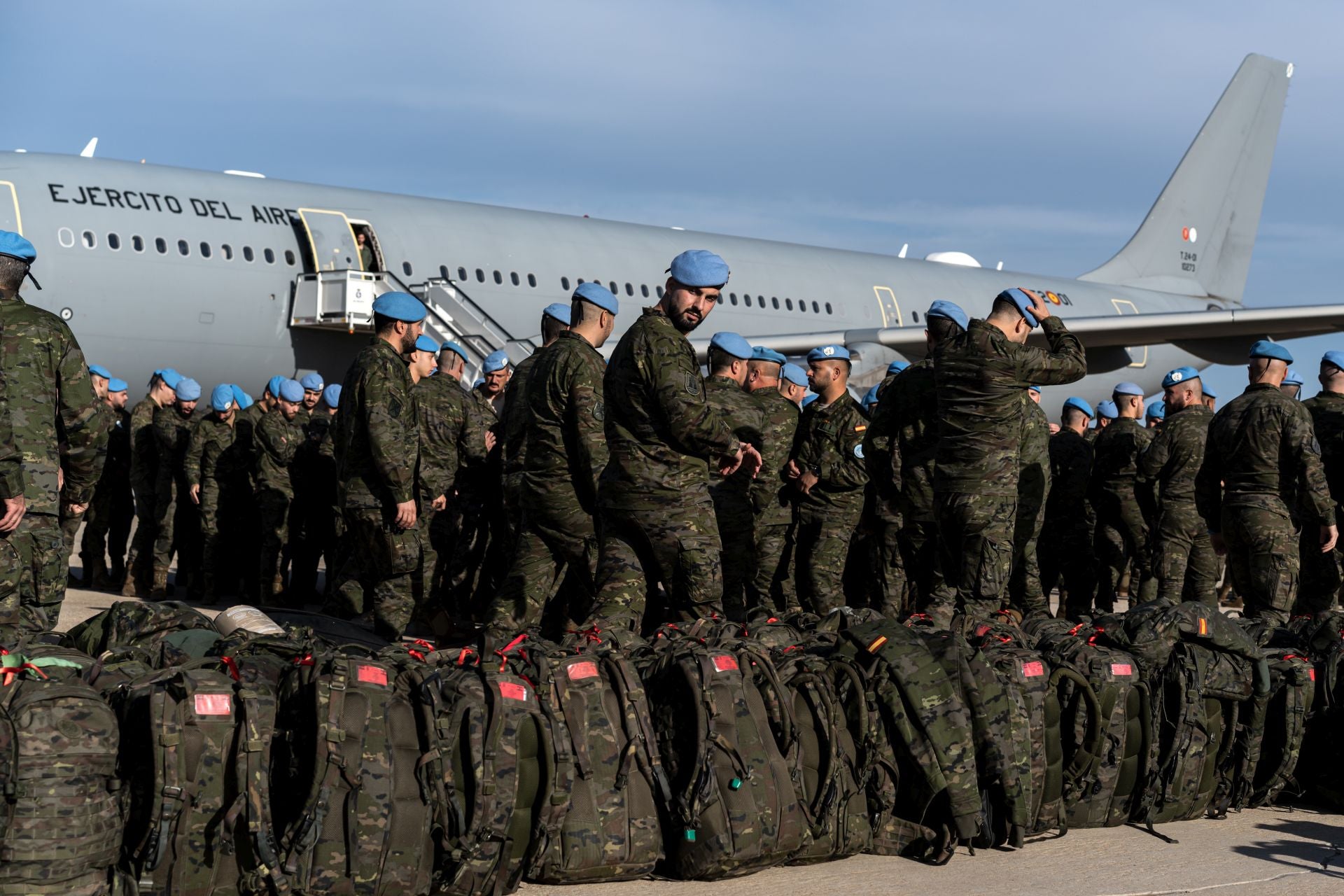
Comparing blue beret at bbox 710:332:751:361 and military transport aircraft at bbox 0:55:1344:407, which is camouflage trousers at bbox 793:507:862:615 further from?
military transport aircraft at bbox 0:55:1344:407

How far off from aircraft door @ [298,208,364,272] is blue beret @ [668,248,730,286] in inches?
389

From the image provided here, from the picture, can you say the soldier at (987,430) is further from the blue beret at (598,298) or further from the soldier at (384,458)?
the soldier at (384,458)

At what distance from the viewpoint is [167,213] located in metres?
13.6

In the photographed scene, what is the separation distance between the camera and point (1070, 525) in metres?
10.4

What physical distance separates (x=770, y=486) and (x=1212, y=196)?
2323 centimetres

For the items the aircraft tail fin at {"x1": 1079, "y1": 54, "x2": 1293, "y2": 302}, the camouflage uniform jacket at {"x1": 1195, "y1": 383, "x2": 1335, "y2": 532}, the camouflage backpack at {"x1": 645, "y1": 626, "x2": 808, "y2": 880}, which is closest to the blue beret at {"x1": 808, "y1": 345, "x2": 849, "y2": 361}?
the camouflage uniform jacket at {"x1": 1195, "y1": 383, "x2": 1335, "y2": 532}

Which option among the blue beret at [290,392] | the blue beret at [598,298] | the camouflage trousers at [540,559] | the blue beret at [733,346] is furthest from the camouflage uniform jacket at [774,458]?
the blue beret at [290,392]

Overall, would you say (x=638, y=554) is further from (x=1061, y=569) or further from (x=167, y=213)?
(x=167, y=213)

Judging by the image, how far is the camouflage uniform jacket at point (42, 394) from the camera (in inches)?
202

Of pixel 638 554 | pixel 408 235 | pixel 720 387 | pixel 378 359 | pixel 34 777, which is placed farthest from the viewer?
pixel 408 235

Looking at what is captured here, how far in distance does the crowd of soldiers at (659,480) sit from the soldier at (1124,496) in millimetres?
22

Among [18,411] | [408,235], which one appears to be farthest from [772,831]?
[408,235]

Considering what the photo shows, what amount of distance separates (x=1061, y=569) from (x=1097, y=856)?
6.12 metres

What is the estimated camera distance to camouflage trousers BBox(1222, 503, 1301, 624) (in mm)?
7488
